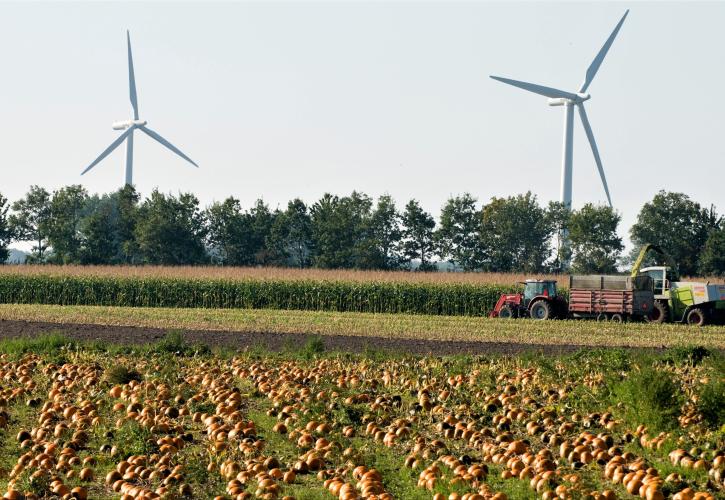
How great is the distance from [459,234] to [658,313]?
48.5m

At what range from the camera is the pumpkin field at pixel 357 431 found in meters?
9.45

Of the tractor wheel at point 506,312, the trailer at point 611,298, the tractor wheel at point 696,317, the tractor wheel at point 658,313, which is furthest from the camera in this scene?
the tractor wheel at point 506,312

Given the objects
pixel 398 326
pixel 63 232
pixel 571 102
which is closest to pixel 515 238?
pixel 571 102

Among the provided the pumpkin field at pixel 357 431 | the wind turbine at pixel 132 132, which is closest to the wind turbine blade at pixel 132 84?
the wind turbine at pixel 132 132

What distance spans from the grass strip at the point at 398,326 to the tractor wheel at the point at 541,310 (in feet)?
5.83

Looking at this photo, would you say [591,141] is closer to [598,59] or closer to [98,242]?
[598,59]

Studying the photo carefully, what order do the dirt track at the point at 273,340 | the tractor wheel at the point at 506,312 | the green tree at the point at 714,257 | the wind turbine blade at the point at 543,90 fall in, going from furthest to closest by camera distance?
the green tree at the point at 714,257, the wind turbine blade at the point at 543,90, the tractor wheel at the point at 506,312, the dirt track at the point at 273,340

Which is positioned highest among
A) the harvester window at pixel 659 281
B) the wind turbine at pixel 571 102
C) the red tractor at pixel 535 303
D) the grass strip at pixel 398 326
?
the wind turbine at pixel 571 102

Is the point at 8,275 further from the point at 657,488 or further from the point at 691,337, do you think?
the point at 657,488

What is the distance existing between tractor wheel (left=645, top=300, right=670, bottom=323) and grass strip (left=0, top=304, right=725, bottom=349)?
75.5 inches

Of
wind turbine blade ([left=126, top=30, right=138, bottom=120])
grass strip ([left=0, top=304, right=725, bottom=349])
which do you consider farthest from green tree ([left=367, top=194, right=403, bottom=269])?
grass strip ([left=0, top=304, right=725, bottom=349])

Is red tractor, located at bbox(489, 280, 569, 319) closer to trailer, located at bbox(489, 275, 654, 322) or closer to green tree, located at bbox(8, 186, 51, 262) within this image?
trailer, located at bbox(489, 275, 654, 322)

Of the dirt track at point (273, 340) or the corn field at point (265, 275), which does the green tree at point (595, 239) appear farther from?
the dirt track at point (273, 340)

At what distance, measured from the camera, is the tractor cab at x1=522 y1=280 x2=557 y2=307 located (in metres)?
42.1
